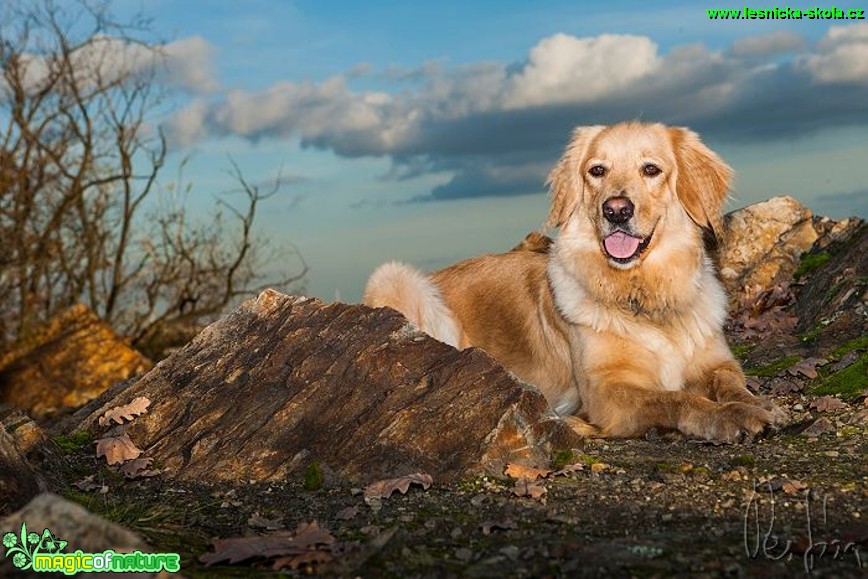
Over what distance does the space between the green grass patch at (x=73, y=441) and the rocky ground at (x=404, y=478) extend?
0.03 m

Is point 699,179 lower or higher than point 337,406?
higher

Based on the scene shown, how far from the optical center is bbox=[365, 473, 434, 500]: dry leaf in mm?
4320

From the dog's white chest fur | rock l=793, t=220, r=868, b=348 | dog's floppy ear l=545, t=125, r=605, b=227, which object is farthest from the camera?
rock l=793, t=220, r=868, b=348

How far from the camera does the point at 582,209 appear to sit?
674cm

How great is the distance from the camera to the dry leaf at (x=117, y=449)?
206 inches

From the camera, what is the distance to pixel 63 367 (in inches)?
603

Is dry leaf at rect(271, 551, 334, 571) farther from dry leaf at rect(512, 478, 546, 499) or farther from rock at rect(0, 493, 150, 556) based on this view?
dry leaf at rect(512, 478, 546, 499)

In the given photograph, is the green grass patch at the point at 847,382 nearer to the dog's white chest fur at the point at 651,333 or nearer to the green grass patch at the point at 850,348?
the green grass patch at the point at 850,348

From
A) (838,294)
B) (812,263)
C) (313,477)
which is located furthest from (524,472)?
(812,263)

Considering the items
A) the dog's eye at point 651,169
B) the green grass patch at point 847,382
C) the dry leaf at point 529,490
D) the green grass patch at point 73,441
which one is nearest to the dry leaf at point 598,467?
the dry leaf at point 529,490

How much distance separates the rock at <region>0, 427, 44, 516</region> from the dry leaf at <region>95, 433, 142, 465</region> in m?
0.96

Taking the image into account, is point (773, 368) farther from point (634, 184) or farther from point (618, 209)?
point (618, 209)

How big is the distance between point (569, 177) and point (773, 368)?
2417 mm

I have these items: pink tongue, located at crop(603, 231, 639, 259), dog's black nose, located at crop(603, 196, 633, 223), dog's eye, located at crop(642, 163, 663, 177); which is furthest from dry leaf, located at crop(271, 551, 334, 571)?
dog's eye, located at crop(642, 163, 663, 177)
